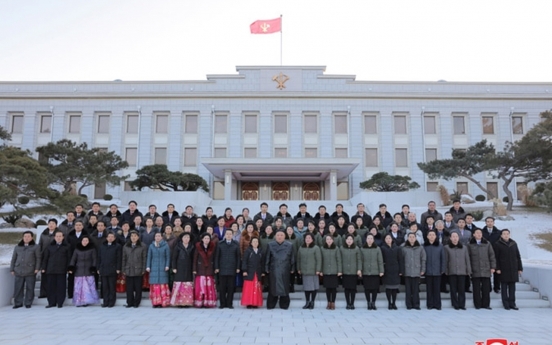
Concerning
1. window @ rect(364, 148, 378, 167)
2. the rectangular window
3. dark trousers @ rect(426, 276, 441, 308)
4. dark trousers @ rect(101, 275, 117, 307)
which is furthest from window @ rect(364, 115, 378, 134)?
dark trousers @ rect(101, 275, 117, 307)

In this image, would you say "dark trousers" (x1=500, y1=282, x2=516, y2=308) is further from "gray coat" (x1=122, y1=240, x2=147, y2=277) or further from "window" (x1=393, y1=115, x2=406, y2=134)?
"window" (x1=393, y1=115, x2=406, y2=134)

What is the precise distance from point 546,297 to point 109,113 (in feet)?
104

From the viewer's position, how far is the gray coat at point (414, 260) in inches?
307

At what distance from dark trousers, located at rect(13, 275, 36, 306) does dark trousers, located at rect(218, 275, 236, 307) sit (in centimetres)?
372

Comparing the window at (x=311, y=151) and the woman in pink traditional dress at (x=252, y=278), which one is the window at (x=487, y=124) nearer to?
the window at (x=311, y=151)

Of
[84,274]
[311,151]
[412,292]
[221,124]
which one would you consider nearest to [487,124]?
[311,151]

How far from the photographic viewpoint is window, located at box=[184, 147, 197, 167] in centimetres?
3197

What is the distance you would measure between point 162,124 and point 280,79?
33.6 feet

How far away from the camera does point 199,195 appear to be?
2173 cm

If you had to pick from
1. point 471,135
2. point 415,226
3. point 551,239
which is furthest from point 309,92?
point 415,226

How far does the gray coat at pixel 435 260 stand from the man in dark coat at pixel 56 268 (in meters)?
7.12

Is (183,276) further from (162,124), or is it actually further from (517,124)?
(517,124)

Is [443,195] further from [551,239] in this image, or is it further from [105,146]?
[105,146]

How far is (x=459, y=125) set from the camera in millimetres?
32500
